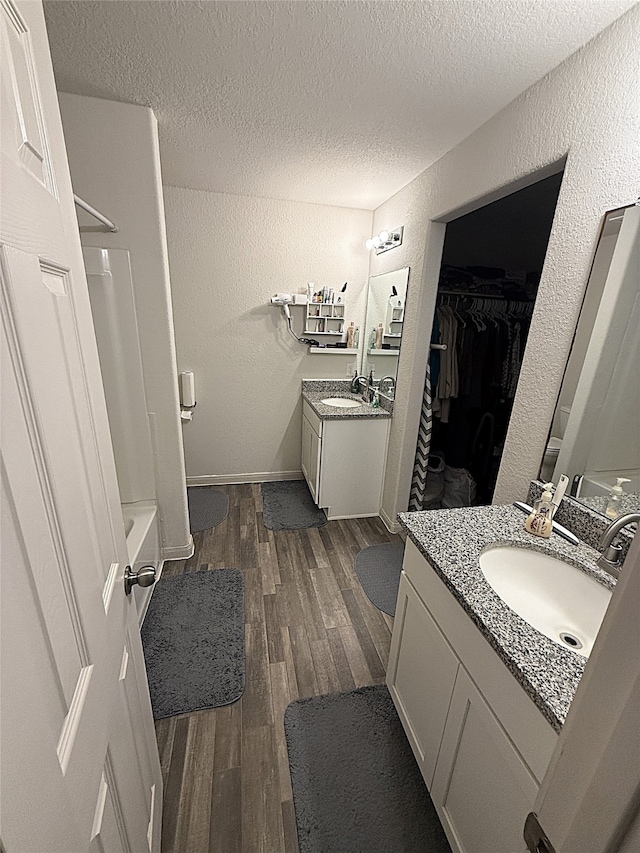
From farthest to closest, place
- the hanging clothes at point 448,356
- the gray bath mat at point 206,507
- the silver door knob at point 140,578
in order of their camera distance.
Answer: the gray bath mat at point 206,507, the hanging clothes at point 448,356, the silver door knob at point 140,578

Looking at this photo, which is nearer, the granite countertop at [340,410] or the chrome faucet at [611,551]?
the chrome faucet at [611,551]

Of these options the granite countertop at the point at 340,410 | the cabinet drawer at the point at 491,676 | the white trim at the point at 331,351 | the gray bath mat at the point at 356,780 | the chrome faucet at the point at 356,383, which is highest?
the white trim at the point at 331,351

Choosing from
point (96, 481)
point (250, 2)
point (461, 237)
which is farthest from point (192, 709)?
point (461, 237)

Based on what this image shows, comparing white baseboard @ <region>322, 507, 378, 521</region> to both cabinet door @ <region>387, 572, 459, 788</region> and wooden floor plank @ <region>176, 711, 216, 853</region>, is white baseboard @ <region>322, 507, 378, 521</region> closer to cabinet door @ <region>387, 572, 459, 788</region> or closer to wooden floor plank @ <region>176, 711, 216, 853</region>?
cabinet door @ <region>387, 572, 459, 788</region>

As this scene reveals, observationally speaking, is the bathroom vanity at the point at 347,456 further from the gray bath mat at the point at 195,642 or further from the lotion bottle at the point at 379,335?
the gray bath mat at the point at 195,642

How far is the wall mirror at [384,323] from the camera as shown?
8.23ft

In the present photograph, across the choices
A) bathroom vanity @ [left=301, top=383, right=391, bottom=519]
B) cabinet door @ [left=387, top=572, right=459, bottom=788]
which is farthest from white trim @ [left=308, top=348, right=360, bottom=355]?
cabinet door @ [left=387, top=572, right=459, bottom=788]

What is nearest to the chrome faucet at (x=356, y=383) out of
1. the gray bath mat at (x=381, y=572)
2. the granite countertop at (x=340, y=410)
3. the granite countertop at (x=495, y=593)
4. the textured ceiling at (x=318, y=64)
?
the granite countertop at (x=340, y=410)

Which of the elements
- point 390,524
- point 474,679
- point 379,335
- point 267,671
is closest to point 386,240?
point 379,335

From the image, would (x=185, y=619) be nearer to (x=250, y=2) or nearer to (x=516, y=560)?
(x=516, y=560)

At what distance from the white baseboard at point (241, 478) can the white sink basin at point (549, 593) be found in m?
2.46

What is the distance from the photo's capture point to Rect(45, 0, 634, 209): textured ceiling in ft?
3.51

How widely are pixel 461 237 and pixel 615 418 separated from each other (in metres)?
2.18

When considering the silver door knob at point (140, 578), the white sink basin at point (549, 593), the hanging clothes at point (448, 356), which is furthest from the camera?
the hanging clothes at point (448, 356)
